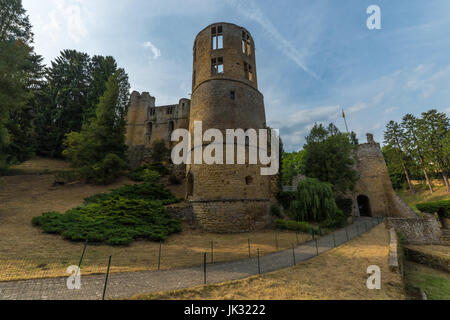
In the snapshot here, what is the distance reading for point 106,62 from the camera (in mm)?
30000

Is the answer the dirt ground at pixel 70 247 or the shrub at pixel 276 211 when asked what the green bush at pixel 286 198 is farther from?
the dirt ground at pixel 70 247

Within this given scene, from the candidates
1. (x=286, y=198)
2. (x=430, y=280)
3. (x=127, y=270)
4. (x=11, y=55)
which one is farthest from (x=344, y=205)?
(x=11, y=55)

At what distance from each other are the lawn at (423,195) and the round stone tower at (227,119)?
1011 inches

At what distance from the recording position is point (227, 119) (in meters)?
15.6

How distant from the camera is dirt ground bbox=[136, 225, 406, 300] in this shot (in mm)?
4863

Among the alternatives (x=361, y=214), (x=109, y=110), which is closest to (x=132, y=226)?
(x=109, y=110)

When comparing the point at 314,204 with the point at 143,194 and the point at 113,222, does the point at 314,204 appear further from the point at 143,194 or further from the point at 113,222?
the point at 113,222

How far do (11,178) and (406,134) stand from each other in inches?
1997

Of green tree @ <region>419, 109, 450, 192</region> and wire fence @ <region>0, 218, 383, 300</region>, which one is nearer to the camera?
A: wire fence @ <region>0, 218, 383, 300</region>

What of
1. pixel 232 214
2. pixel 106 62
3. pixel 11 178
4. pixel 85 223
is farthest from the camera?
pixel 106 62

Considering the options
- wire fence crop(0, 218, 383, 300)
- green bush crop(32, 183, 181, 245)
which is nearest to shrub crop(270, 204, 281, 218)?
wire fence crop(0, 218, 383, 300)

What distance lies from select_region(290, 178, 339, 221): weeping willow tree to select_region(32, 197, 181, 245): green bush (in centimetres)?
983

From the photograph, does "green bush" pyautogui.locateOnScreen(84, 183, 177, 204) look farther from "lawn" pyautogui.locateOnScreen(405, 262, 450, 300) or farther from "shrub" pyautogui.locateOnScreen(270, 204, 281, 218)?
"lawn" pyautogui.locateOnScreen(405, 262, 450, 300)
